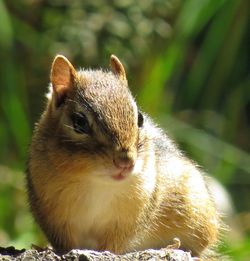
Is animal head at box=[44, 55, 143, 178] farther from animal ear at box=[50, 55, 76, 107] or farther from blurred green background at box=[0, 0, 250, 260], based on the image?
blurred green background at box=[0, 0, 250, 260]

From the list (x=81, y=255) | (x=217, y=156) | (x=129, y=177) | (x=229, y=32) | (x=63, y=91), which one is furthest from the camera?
(x=229, y=32)

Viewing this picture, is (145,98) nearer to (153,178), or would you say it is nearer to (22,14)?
(22,14)

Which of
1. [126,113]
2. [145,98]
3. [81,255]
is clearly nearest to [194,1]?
[145,98]

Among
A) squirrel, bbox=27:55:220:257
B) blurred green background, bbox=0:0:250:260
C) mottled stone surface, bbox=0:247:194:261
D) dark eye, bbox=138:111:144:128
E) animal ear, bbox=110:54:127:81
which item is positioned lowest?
mottled stone surface, bbox=0:247:194:261

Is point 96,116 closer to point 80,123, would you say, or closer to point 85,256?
point 80,123

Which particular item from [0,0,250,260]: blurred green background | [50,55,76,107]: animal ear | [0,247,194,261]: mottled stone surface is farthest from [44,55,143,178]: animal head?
[0,0,250,260]: blurred green background

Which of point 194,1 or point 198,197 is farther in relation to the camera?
point 194,1

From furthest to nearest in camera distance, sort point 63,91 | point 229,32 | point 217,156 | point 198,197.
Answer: point 229,32 → point 217,156 → point 198,197 → point 63,91

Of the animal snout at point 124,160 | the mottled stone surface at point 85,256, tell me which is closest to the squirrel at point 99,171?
the animal snout at point 124,160
